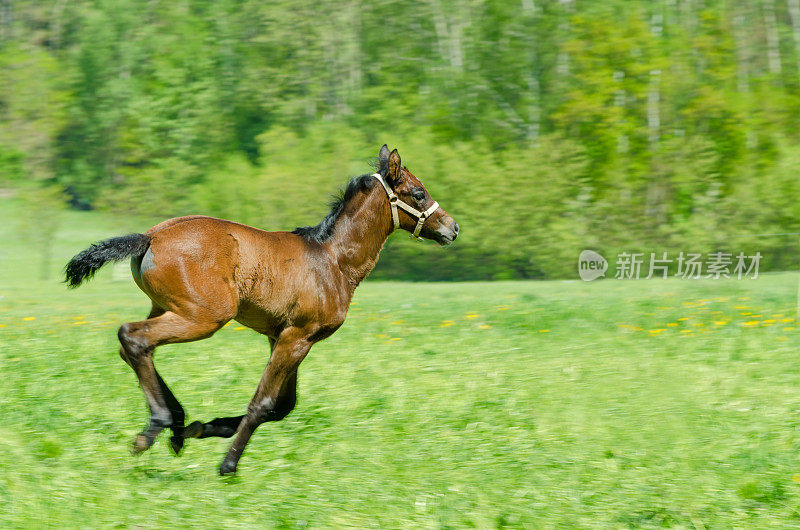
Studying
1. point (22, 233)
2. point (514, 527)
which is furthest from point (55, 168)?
point (514, 527)

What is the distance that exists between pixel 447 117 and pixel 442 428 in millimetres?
21449

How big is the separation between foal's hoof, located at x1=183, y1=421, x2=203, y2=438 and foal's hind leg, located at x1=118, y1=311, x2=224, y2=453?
0.95ft

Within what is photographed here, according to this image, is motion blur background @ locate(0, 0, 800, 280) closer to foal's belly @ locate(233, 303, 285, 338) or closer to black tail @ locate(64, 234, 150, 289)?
foal's belly @ locate(233, 303, 285, 338)

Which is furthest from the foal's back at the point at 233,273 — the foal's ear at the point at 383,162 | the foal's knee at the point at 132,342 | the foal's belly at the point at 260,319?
the foal's ear at the point at 383,162

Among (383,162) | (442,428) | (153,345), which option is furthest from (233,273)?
(442,428)

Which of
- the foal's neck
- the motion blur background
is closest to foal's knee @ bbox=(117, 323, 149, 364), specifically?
the foal's neck

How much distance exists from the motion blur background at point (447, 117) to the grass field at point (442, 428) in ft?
→ 39.3

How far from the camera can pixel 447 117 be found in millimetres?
28281

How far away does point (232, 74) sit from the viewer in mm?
31109

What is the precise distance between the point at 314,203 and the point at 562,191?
704cm

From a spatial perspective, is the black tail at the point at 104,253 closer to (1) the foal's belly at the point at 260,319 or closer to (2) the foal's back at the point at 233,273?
(2) the foal's back at the point at 233,273

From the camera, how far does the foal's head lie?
6.81 meters

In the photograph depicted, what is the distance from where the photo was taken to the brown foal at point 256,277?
6031 mm

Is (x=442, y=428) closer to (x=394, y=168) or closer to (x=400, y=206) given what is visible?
(x=400, y=206)
